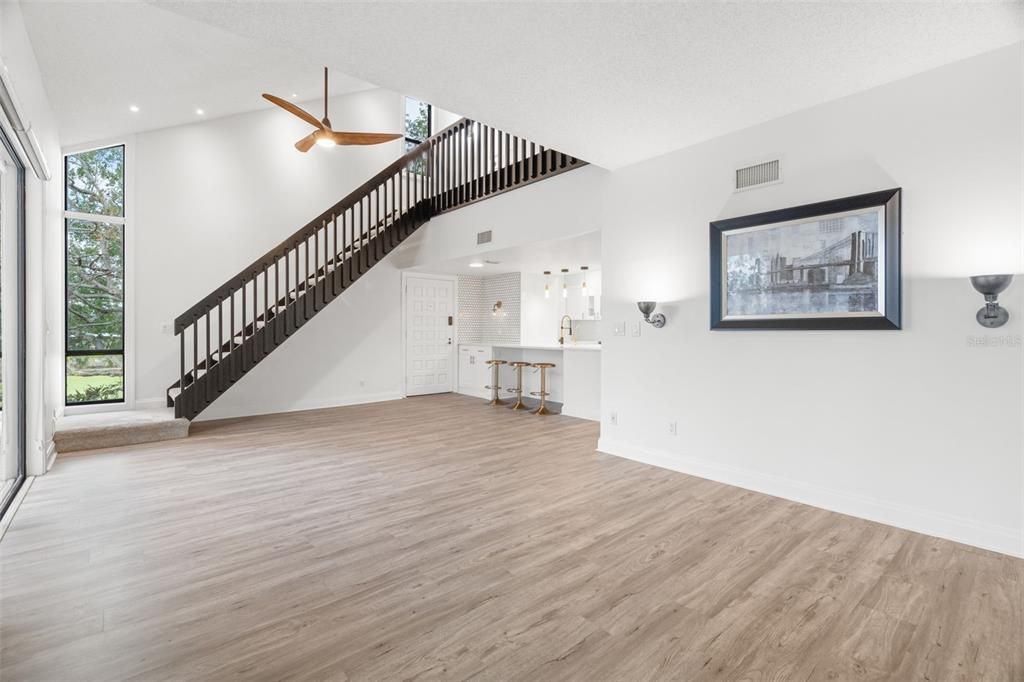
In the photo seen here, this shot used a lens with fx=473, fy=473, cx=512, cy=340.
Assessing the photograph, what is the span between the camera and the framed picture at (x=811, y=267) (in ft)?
9.89

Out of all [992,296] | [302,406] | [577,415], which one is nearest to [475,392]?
[577,415]

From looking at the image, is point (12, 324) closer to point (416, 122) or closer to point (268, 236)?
point (268, 236)

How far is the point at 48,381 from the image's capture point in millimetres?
4367

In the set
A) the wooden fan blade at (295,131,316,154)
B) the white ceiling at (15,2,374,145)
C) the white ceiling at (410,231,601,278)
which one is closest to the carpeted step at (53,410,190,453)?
the white ceiling at (15,2,374,145)

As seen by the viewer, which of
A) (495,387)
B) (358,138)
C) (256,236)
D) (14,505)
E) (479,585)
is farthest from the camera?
(495,387)

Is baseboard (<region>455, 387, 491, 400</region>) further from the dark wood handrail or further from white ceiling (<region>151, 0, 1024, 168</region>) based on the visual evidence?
white ceiling (<region>151, 0, 1024, 168</region>)

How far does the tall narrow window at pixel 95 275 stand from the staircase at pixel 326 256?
747 mm

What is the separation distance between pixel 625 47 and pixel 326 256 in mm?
5050

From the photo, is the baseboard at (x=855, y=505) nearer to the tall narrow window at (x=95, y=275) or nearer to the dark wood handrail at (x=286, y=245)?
the dark wood handrail at (x=286, y=245)

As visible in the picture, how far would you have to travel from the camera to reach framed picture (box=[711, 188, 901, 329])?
9.89 ft

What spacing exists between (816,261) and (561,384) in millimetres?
4553

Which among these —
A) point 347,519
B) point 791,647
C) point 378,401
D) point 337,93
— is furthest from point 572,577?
point 337,93

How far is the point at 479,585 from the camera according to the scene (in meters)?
2.28

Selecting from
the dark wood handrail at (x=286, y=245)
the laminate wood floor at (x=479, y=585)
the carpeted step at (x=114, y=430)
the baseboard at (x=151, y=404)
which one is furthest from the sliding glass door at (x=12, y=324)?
the baseboard at (x=151, y=404)
